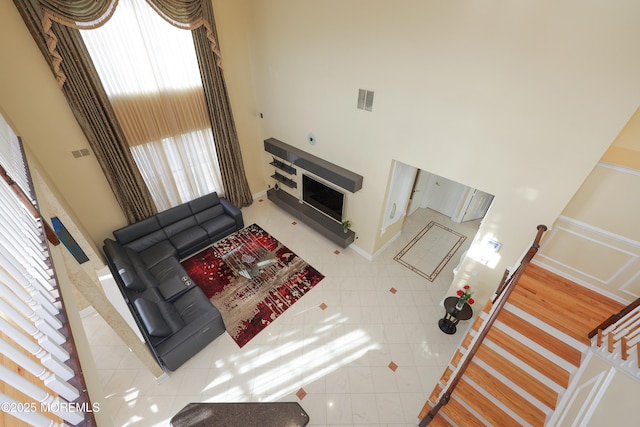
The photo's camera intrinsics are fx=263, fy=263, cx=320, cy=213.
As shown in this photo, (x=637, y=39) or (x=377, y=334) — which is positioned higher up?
(x=637, y=39)

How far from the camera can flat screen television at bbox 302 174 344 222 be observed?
5867 millimetres

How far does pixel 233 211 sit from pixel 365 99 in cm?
400

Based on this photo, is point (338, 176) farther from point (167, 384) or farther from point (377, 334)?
point (167, 384)

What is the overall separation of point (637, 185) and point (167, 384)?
6585 mm

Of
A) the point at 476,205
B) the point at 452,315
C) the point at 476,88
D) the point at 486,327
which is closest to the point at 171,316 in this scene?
the point at 486,327

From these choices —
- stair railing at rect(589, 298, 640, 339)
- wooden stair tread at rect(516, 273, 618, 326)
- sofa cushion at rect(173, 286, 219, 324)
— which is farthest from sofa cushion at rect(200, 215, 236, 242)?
stair railing at rect(589, 298, 640, 339)

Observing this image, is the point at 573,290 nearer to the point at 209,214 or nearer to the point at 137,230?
the point at 209,214

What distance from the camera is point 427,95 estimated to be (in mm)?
3682

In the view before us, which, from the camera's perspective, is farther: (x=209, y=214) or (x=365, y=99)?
(x=209, y=214)

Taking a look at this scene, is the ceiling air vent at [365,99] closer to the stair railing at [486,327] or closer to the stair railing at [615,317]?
the stair railing at [486,327]

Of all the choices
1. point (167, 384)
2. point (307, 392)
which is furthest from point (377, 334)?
point (167, 384)

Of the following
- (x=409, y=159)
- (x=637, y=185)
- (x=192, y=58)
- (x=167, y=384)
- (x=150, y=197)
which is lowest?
(x=167, y=384)

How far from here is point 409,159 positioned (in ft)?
14.0

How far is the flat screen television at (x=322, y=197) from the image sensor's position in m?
5.87
